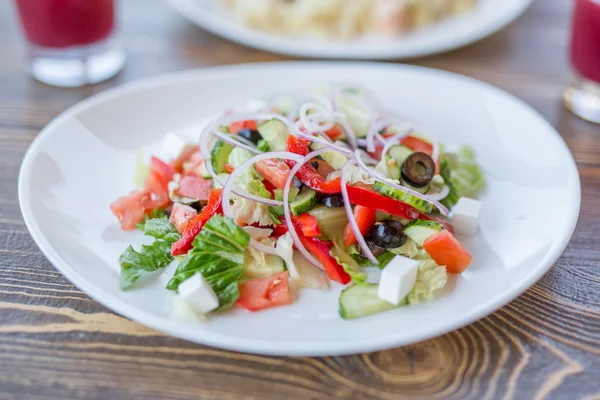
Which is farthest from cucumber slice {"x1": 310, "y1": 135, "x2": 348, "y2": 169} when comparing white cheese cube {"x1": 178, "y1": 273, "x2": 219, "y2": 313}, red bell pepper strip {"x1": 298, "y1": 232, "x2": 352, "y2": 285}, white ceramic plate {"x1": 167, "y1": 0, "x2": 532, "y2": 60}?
white ceramic plate {"x1": 167, "y1": 0, "x2": 532, "y2": 60}

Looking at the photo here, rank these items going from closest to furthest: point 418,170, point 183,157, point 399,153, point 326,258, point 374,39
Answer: point 326,258 < point 418,170 < point 399,153 < point 183,157 < point 374,39

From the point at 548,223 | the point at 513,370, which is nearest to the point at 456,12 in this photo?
the point at 548,223

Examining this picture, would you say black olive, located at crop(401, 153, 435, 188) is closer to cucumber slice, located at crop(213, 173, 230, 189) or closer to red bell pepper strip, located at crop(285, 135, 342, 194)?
red bell pepper strip, located at crop(285, 135, 342, 194)

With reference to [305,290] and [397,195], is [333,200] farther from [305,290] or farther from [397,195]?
[305,290]

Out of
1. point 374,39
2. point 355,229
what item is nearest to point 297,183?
point 355,229

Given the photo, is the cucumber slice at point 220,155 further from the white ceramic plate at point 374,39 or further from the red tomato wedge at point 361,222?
the white ceramic plate at point 374,39
